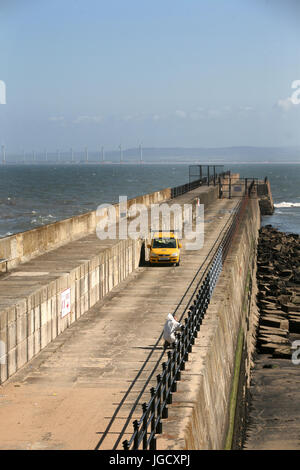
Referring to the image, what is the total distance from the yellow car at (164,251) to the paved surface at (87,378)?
23.0ft

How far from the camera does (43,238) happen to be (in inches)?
1177

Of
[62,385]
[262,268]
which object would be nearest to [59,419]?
[62,385]

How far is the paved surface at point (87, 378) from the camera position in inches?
520

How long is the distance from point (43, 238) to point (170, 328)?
1323 cm

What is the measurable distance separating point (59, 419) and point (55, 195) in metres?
117

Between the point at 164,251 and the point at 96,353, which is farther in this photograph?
the point at 164,251

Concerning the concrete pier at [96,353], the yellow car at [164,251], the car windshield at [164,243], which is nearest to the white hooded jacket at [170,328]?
the concrete pier at [96,353]

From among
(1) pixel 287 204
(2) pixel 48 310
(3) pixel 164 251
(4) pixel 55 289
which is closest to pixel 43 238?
(3) pixel 164 251

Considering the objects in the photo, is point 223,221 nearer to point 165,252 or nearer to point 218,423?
point 165,252

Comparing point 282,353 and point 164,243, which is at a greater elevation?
point 164,243

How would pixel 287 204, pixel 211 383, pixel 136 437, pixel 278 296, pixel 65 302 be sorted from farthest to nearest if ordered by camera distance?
pixel 287 204 < pixel 278 296 < pixel 65 302 < pixel 211 383 < pixel 136 437

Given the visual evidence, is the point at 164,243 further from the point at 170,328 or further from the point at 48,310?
the point at 170,328
